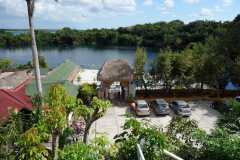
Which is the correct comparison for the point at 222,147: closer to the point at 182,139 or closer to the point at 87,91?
the point at 182,139

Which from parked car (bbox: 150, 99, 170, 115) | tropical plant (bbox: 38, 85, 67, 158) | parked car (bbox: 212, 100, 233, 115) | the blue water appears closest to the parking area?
parked car (bbox: 150, 99, 170, 115)

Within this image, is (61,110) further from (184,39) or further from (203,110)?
(184,39)

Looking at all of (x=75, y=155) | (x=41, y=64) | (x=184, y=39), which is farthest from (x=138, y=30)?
(x=75, y=155)

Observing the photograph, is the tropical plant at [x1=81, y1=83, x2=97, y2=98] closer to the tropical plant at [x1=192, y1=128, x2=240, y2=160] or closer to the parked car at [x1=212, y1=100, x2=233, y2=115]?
the parked car at [x1=212, y1=100, x2=233, y2=115]

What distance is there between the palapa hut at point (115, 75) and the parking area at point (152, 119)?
219cm

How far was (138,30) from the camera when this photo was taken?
99.8 meters

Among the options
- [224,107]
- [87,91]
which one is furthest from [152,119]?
[224,107]

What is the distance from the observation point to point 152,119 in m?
14.2

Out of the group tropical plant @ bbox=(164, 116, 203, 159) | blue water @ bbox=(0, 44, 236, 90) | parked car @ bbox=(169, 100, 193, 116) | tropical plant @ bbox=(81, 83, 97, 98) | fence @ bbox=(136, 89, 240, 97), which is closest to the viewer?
tropical plant @ bbox=(164, 116, 203, 159)

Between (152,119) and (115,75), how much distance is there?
552 cm

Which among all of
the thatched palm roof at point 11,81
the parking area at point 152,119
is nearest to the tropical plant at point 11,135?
the parking area at point 152,119

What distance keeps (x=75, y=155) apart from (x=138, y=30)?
101 metres

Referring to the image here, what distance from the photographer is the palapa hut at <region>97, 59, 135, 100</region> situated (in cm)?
1697

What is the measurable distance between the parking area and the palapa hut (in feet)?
7.17
